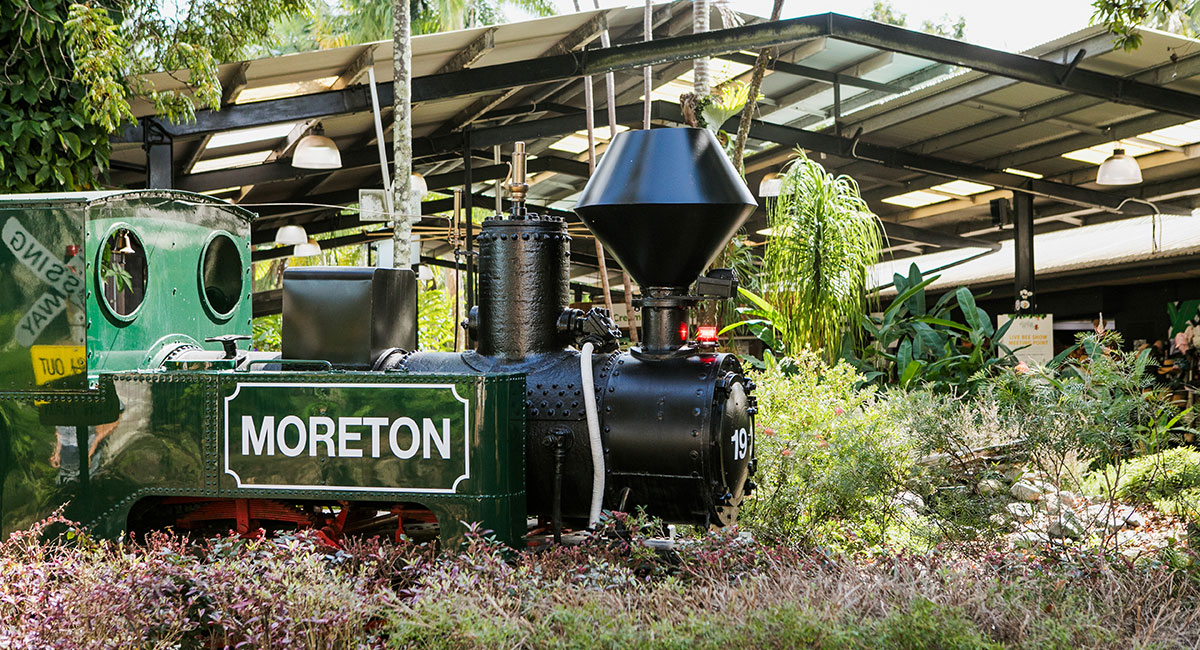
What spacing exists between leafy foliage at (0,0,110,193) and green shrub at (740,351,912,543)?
5730 mm

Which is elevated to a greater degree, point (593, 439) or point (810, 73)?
point (810, 73)

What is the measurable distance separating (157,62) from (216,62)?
0.49 m

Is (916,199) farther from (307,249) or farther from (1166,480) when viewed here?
(1166,480)

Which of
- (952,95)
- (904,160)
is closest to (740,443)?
(952,95)

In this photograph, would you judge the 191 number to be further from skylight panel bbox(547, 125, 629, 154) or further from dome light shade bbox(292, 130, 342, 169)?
skylight panel bbox(547, 125, 629, 154)

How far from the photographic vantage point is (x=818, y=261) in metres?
9.12

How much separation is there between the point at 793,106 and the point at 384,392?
11.1m

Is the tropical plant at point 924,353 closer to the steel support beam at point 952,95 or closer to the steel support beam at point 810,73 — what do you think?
the steel support beam at point 952,95

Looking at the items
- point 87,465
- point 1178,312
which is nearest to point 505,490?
point 87,465

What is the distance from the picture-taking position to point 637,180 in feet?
15.6

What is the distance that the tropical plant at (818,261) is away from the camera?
915 cm

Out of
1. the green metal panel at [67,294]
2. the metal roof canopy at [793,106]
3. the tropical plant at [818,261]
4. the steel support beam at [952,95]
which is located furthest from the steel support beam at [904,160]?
the green metal panel at [67,294]

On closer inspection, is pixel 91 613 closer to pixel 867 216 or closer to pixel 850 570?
pixel 850 570

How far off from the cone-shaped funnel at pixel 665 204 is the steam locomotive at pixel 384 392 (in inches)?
0.4
